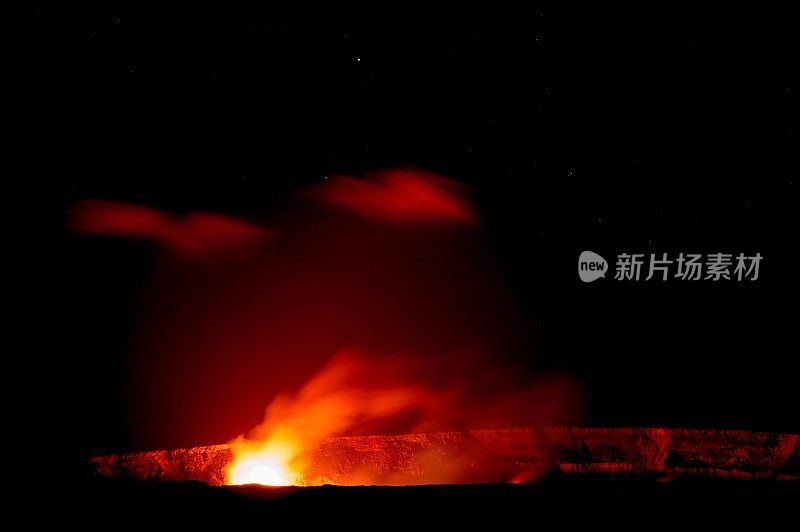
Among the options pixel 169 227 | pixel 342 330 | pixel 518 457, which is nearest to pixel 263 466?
pixel 342 330

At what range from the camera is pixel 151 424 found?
3.79 m

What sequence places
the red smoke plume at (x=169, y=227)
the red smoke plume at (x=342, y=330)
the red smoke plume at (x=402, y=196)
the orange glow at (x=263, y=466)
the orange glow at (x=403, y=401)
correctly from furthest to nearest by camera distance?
the orange glow at (x=403, y=401)
the red smoke plume at (x=342, y=330)
the red smoke plume at (x=402, y=196)
the red smoke plume at (x=169, y=227)
the orange glow at (x=263, y=466)

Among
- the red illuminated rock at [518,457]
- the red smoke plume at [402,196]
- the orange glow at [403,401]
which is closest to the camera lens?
the red illuminated rock at [518,457]

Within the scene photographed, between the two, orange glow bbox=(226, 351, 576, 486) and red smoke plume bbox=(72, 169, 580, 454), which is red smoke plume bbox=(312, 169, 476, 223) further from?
orange glow bbox=(226, 351, 576, 486)

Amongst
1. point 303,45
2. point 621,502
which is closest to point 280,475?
point 621,502

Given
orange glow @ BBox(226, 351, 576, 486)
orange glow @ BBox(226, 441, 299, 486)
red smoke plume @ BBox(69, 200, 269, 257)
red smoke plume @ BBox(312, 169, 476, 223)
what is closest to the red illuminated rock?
orange glow @ BBox(226, 441, 299, 486)

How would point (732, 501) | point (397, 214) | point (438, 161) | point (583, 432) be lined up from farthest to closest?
point (397, 214) → point (438, 161) → point (583, 432) → point (732, 501)

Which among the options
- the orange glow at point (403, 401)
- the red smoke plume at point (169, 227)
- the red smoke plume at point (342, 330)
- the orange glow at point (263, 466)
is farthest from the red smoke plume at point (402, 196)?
the orange glow at point (263, 466)

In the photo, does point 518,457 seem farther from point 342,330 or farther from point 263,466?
point 342,330

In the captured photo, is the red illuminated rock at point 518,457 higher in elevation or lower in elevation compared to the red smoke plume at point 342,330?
lower

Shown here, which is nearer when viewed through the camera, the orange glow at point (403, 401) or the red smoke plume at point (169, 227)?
the red smoke plume at point (169, 227)

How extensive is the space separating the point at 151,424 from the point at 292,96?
95.4 inches

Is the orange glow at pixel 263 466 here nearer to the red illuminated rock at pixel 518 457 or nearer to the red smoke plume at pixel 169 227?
the red illuminated rock at pixel 518 457

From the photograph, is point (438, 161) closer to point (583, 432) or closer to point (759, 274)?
point (583, 432)
